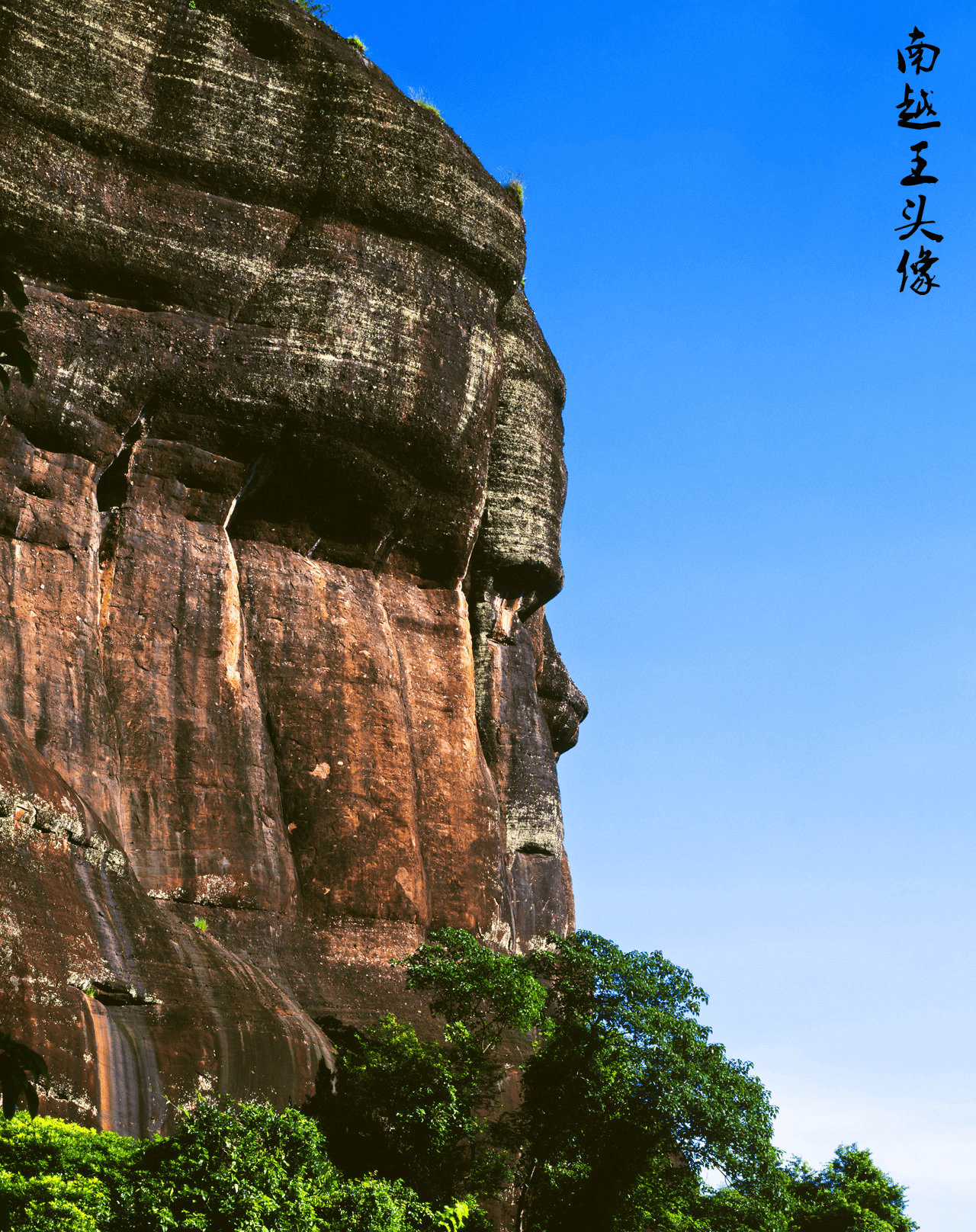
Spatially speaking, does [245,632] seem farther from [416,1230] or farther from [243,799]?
[416,1230]

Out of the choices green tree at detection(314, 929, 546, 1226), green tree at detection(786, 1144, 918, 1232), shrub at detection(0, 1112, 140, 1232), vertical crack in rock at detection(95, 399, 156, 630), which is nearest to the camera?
shrub at detection(0, 1112, 140, 1232)

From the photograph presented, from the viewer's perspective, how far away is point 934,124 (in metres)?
21.3

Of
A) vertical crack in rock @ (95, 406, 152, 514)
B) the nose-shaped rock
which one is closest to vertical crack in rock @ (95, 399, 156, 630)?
vertical crack in rock @ (95, 406, 152, 514)

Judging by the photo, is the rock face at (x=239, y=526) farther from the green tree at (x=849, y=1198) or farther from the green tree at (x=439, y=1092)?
the green tree at (x=849, y=1198)

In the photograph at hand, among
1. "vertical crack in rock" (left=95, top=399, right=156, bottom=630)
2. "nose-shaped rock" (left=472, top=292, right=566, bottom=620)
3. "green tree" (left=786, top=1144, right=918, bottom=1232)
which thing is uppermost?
"nose-shaped rock" (left=472, top=292, right=566, bottom=620)

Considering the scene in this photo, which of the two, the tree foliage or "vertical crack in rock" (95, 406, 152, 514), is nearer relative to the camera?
the tree foliage

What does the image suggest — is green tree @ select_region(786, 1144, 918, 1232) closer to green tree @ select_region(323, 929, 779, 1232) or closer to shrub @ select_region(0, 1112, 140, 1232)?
green tree @ select_region(323, 929, 779, 1232)

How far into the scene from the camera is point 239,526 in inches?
1069

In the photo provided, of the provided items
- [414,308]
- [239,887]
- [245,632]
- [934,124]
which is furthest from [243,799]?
[934,124]

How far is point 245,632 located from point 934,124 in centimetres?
1517

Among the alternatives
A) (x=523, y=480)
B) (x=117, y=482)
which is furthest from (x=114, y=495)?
(x=523, y=480)

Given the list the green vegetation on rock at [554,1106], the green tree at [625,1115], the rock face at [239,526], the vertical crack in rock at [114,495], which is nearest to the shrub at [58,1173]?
the green vegetation on rock at [554,1106]

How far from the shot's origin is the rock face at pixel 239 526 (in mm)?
20469

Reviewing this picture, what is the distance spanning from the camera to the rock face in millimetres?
20469
